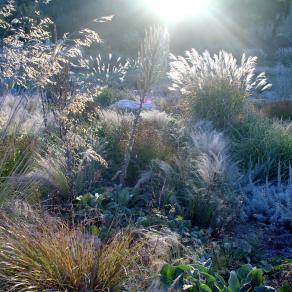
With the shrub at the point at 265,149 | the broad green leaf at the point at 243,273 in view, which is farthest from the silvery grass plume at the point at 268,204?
the broad green leaf at the point at 243,273

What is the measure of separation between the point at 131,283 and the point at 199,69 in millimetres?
6295

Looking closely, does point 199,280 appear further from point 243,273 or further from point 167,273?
point 243,273

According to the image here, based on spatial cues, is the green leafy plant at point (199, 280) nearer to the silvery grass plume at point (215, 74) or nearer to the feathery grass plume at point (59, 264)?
the feathery grass plume at point (59, 264)

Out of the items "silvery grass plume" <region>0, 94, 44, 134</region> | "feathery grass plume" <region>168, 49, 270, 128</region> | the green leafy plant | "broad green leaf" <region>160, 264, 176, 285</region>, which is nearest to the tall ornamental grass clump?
the green leafy plant

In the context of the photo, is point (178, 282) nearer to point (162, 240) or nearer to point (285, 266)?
point (162, 240)

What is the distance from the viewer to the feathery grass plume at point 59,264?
271cm

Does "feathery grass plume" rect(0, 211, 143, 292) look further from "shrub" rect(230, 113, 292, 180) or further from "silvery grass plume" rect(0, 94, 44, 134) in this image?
"shrub" rect(230, 113, 292, 180)

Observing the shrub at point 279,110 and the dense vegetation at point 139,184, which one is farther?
the shrub at point 279,110

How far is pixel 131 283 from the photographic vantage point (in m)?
2.81

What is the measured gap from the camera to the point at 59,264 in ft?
9.04

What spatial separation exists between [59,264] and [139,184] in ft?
8.11

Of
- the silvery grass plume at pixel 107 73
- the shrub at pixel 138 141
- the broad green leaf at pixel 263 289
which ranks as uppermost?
the silvery grass plume at pixel 107 73

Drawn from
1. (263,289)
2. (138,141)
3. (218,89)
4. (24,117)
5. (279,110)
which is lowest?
(263,289)

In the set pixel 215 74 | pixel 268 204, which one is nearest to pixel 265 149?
pixel 268 204
